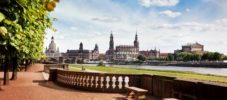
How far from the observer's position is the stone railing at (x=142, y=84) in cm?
926

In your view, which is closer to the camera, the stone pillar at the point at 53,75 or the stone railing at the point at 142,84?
the stone railing at the point at 142,84

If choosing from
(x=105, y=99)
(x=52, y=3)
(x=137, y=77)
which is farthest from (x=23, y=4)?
(x=137, y=77)

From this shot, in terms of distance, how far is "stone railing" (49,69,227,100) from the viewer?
9258 millimetres

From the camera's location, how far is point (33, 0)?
550cm

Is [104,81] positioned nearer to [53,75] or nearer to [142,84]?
[142,84]

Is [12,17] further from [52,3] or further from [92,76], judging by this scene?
[92,76]

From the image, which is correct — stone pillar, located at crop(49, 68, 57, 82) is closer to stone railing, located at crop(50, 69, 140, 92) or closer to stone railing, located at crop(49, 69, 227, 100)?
stone railing, located at crop(49, 69, 227, 100)

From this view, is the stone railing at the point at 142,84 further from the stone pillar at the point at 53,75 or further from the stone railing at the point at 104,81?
the stone pillar at the point at 53,75

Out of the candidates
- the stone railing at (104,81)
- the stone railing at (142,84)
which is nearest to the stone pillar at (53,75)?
the stone railing at (142,84)

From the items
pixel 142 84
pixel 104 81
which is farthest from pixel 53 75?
pixel 142 84

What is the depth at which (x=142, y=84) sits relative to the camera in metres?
18.0

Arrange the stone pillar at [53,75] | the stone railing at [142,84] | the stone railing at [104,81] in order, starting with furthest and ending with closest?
the stone pillar at [53,75] → the stone railing at [104,81] → the stone railing at [142,84]

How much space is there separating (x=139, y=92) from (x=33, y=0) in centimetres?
891

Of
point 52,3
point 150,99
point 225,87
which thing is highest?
point 52,3
